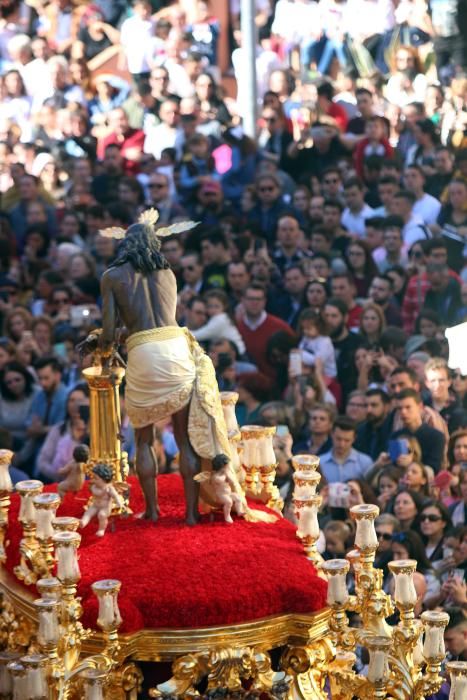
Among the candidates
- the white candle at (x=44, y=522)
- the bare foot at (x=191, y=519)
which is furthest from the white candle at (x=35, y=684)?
Result: the bare foot at (x=191, y=519)

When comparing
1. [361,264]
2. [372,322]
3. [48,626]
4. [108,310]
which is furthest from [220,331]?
[48,626]

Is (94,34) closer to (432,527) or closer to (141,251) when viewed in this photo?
(432,527)

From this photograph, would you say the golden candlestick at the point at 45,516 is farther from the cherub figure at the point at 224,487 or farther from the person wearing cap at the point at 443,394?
the person wearing cap at the point at 443,394

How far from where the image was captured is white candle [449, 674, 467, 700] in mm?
13023

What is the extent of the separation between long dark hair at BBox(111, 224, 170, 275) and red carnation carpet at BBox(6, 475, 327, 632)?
5.49 ft

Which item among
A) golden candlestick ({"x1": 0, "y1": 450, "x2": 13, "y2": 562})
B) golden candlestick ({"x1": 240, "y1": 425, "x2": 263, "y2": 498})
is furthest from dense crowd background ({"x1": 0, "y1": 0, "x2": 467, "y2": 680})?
golden candlestick ({"x1": 0, "y1": 450, "x2": 13, "y2": 562})

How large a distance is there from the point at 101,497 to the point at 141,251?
1.60m

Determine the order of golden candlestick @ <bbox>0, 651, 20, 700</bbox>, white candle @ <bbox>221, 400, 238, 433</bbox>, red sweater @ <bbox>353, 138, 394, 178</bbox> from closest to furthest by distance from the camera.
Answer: golden candlestick @ <bbox>0, 651, 20, 700</bbox> → white candle @ <bbox>221, 400, 238, 433</bbox> → red sweater @ <bbox>353, 138, 394, 178</bbox>

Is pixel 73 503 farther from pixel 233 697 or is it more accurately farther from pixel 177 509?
pixel 233 697

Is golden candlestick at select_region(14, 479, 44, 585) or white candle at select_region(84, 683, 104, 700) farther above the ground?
golden candlestick at select_region(14, 479, 44, 585)

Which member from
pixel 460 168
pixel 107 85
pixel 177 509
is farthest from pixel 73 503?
pixel 107 85

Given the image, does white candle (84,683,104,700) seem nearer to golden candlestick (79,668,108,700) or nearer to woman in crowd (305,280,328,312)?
golden candlestick (79,668,108,700)

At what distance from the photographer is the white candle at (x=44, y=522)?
13.8 metres

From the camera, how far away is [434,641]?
13250mm
